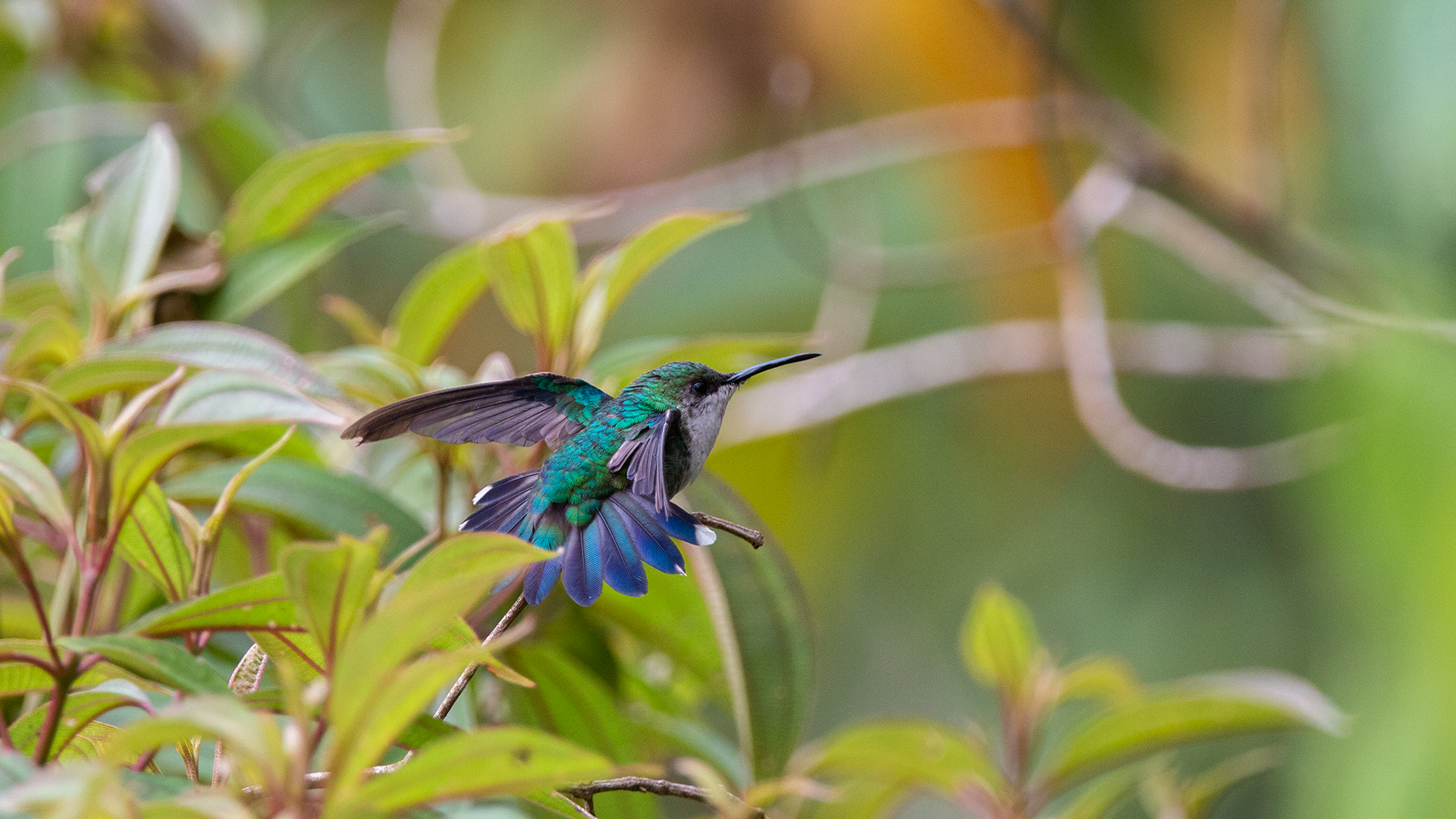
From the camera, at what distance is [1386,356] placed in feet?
4.05

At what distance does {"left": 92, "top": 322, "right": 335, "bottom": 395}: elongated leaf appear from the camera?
0.39 metres

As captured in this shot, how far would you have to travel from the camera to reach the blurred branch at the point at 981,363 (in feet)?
4.90

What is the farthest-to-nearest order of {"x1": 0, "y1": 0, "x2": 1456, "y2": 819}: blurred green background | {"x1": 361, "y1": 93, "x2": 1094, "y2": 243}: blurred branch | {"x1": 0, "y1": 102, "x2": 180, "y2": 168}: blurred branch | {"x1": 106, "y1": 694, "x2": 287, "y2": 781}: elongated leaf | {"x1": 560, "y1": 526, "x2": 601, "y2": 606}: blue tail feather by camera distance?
{"x1": 361, "y1": 93, "x2": 1094, "y2": 243}: blurred branch < {"x1": 0, "y1": 0, "x2": 1456, "y2": 819}: blurred green background < {"x1": 0, "y1": 102, "x2": 180, "y2": 168}: blurred branch < {"x1": 560, "y1": 526, "x2": 601, "y2": 606}: blue tail feather < {"x1": 106, "y1": 694, "x2": 287, "y2": 781}: elongated leaf

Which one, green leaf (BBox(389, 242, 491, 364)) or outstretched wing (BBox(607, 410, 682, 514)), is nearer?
outstretched wing (BBox(607, 410, 682, 514))

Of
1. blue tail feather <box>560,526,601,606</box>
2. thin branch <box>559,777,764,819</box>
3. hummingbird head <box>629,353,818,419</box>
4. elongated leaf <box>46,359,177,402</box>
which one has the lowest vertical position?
thin branch <box>559,777,764,819</box>

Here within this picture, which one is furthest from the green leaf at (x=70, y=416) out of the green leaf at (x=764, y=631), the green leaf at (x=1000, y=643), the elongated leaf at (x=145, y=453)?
the green leaf at (x=1000, y=643)

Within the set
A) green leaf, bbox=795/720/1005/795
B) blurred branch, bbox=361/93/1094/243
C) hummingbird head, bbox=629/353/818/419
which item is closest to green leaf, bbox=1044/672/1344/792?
green leaf, bbox=795/720/1005/795

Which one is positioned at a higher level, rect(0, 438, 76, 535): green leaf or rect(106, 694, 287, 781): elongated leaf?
rect(0, 438, 76, 535): green leaf

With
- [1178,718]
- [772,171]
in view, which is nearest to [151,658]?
[1178,718]

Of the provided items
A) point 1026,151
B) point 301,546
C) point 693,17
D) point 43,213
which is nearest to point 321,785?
point 301,546

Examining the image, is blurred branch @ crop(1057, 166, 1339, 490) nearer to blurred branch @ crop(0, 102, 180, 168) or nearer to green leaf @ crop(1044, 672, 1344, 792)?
green leaf @ crop(1044, 672, 1344, 792)

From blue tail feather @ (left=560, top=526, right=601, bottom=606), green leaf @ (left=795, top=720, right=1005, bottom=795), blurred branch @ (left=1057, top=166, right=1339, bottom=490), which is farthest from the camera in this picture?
blurred branch @ (left=1057, top=166, right=1339, bottom=490)

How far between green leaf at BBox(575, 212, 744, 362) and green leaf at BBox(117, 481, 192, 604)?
0.17 metres

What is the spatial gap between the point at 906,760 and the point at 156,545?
0.34 m
